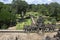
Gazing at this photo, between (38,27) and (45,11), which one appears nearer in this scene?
(38,27)

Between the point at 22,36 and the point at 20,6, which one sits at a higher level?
the point at 20,6

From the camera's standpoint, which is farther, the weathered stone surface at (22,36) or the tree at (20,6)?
the tree at (20,6)

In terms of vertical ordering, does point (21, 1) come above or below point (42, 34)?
above

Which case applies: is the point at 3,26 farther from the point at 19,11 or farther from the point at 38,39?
the point at 19,11

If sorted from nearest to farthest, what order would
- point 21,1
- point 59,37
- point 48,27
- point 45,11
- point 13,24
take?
point 59,37 → point 48,27 → point 13,24 → point 21,1 → point 45,11

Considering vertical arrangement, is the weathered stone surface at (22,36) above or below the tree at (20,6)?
below

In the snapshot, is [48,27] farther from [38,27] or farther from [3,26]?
[3,26]

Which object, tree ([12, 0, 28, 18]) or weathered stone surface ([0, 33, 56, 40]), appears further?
tree ([12, 0, 28, 18])

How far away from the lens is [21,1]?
130 feet

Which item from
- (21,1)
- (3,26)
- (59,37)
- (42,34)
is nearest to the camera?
(59,37)

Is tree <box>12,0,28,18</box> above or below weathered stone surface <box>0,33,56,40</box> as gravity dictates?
above

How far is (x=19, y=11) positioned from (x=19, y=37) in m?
22.0

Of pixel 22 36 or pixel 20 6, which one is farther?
pixel 20 6

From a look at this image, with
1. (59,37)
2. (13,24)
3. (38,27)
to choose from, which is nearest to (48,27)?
(38,27)
